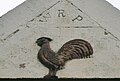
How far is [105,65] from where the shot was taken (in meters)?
9.02

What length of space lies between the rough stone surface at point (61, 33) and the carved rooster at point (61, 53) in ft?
0.21

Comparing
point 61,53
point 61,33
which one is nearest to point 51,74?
point 61,53

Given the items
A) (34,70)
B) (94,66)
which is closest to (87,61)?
(94,66)

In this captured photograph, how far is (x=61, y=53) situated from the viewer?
9164 millimetres

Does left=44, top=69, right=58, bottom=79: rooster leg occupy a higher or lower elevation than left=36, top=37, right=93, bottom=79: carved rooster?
lower

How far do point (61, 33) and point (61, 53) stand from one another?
1.25 ft

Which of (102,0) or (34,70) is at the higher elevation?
(102,0)

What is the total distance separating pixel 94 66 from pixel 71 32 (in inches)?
27.2

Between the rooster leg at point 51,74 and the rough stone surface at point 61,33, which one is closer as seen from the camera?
the rooster leg at point 51,74

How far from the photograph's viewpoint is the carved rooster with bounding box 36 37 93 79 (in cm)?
905

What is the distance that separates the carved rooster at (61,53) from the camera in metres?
9.05

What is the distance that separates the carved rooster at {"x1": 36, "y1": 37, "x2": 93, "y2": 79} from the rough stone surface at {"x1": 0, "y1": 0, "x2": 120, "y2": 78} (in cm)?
7

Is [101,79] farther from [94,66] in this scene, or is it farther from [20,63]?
[20,63]

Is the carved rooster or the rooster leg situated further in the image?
the carved rooster
